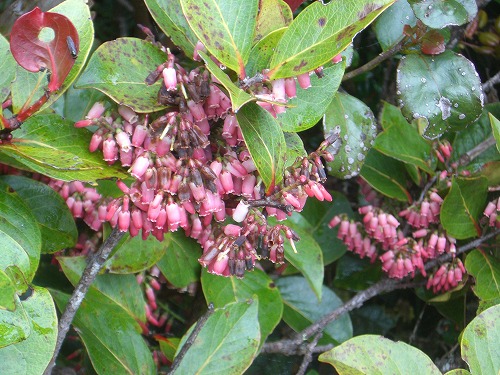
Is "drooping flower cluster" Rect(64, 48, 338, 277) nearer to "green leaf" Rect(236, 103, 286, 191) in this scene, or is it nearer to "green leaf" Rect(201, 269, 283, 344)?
"green leaf" Rect(236, 103, 286, 191)

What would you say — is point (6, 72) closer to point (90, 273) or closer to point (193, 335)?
point (90, 273)

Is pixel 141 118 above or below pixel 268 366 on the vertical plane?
above

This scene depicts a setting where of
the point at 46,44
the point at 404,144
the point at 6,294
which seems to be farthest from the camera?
the point at 404,144

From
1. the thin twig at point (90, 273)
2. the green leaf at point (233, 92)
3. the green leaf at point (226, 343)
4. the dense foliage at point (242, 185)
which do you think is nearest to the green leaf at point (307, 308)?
the dense foliage at point (242, 185)

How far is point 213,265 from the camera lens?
96cm

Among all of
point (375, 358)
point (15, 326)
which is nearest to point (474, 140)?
point (375, 358)

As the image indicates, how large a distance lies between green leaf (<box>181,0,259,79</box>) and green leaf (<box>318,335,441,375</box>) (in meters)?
0.46

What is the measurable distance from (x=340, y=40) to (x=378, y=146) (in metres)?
0.66

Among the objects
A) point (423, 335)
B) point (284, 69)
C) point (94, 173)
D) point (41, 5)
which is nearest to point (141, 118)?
point (94, 173)

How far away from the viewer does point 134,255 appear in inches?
49.0

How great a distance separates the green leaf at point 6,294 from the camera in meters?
0.74

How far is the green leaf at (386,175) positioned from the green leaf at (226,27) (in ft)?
2.28

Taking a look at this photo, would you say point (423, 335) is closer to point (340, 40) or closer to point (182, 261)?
point (182, 261)

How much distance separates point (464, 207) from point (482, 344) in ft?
1.22
